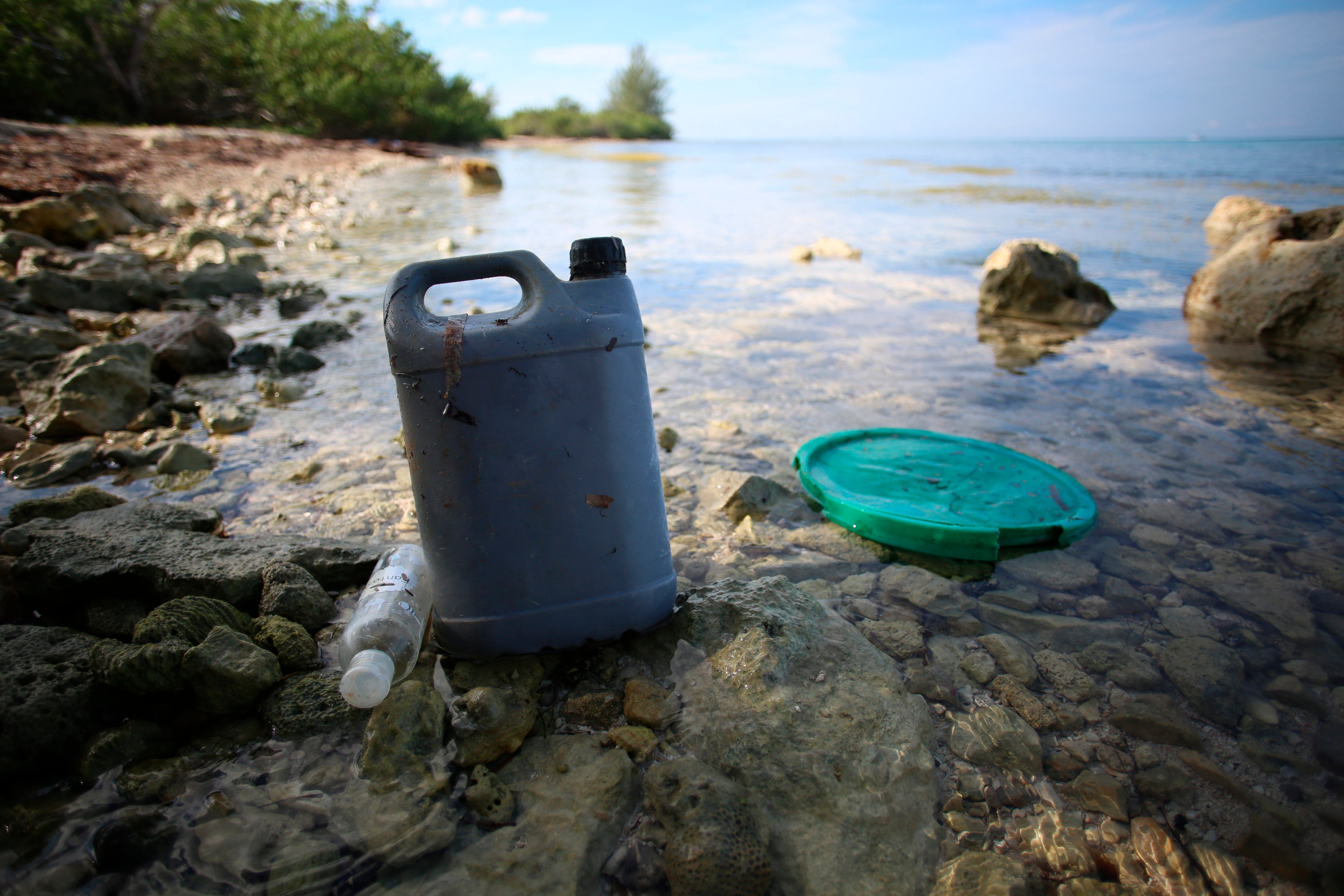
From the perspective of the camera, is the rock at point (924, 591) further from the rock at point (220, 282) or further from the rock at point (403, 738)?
the rock at point (220, 282)

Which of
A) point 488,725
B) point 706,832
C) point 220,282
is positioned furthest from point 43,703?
point 220,282

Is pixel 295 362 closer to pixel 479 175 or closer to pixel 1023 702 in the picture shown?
pixel 1023 702

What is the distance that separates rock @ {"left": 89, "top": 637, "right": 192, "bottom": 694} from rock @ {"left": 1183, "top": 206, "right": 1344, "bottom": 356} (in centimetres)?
672

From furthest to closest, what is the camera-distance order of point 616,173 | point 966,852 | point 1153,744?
point 616,173
point 1153,744
point 966,852

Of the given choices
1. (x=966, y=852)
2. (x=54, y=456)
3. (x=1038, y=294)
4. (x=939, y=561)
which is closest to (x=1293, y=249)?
(x=1038, y=294)

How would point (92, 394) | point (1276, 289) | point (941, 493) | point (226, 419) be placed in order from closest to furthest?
point (941, 493)
point (92, 394)
point (226, 419)
point (1276, 289)

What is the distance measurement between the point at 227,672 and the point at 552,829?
0.83 metres

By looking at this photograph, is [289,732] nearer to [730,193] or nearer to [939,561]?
[939,561]

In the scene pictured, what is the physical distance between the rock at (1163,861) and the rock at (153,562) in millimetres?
2137

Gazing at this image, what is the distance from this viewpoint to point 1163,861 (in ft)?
4.35

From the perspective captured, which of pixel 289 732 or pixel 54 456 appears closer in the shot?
pixel 289 732

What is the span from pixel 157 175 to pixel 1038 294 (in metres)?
13.8

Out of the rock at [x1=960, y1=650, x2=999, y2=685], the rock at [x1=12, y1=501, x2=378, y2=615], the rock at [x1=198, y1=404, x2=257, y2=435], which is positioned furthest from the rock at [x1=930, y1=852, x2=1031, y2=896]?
the rock at [x1=198, y1=404, x2=257, y2=435]

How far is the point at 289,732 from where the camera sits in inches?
60.7
